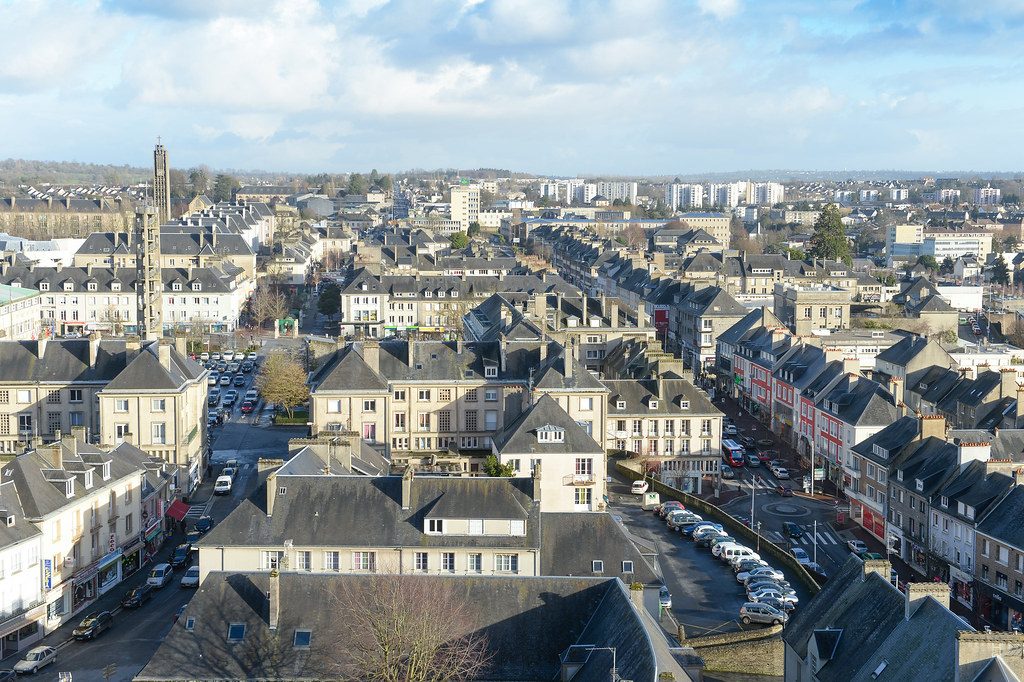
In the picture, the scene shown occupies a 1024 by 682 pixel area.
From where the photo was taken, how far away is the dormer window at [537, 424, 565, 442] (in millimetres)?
49281

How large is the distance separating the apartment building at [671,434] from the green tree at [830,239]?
7610 cm

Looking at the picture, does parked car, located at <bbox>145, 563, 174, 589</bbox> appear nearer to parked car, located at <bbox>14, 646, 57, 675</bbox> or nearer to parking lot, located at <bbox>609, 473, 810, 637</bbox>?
parked car, located at <bbox>14, 646, 57, 675</bbox>

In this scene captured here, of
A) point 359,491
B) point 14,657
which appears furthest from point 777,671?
point 14,657

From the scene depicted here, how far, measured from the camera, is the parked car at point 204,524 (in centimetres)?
4909

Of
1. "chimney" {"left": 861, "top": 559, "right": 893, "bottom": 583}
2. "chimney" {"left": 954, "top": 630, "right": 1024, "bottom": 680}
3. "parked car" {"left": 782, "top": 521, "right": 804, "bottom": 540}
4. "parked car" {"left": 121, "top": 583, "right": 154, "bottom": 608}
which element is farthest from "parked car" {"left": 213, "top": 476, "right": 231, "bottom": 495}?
"chimney" {"left": 954, "top": 630, "right": 1024, "bottom": 680}

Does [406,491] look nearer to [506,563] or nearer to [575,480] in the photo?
[506,563]

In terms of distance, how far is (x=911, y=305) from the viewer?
101m

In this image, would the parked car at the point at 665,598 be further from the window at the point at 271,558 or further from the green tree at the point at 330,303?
the green tree at the point at 330,303

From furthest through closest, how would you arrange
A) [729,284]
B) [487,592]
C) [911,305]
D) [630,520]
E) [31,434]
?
1. [729,284]
2. [911,305]
3. [31,434]
4. [630,520]
5. [487,592]

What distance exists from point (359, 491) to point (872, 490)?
80.5 ft

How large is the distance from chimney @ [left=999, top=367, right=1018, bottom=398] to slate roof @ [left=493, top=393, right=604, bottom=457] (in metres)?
22.7

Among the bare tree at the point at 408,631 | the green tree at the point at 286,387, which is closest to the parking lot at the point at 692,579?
the bare tree at the point at 408,631

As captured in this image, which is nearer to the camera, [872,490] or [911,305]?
[872,490]

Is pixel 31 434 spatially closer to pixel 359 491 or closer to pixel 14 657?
pixel 14 657
